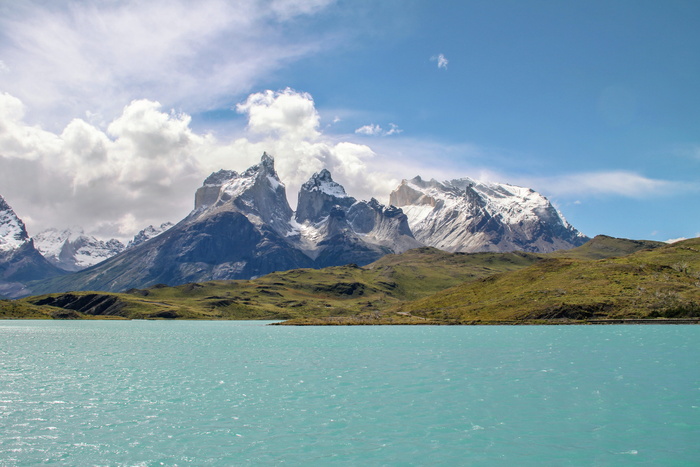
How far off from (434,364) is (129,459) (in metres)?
58.6

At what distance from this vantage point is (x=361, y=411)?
52.3 meters

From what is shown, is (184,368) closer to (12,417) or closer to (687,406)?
(12,417)

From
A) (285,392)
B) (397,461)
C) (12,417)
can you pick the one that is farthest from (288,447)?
(12,417)

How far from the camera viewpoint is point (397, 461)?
119 feet

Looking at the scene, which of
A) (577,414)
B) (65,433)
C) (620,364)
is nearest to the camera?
(65,433)

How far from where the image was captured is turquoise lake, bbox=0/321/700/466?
3819 cm

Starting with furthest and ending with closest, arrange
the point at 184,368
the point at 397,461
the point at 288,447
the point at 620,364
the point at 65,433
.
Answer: the point at 184,368 < the point at 620,364 < the point at 65,433 < the point at 288,447 < the point at 397,461

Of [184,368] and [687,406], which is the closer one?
[687,406]

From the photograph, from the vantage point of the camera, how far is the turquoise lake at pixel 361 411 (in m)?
38.2

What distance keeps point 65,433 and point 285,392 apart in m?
25.3

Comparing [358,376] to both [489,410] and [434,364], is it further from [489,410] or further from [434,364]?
[489,410]

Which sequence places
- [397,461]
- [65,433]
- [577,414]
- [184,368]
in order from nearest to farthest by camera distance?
[397,461] < [65,433] < [577,414] < [184,368]

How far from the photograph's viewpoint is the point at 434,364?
288 feet

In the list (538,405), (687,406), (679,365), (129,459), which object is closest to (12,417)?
(129,459)
